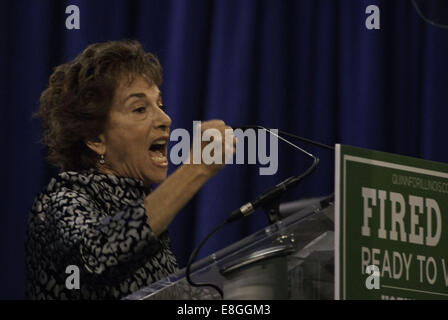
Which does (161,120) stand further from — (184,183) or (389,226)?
(389,226)

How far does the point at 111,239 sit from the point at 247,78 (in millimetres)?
1146

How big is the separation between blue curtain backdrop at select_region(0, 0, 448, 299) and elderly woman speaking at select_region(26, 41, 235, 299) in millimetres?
471

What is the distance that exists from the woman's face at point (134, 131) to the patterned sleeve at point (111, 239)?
39cm

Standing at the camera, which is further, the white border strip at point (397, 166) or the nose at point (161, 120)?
the nose at point (161, 120)

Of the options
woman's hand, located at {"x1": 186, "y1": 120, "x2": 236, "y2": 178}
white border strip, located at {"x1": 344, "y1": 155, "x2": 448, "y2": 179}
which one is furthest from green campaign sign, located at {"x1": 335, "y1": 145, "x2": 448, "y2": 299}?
woman's hand, located at {"x1": 186, "y1": 120, "x2": 236, "y2": 178}

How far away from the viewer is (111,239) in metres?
1.16

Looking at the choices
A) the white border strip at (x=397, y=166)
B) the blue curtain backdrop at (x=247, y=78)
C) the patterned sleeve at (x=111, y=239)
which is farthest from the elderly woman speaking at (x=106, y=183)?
the blue curtain backdrop at (x=247, y=78)

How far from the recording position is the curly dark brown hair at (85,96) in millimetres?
1594

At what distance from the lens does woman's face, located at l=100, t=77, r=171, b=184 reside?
5.28 ft

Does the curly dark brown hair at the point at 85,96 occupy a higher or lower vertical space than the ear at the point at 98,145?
higher

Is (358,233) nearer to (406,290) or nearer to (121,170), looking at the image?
(406,290)

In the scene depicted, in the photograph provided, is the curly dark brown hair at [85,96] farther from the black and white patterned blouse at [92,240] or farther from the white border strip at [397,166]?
the white border strip at [397,166]
